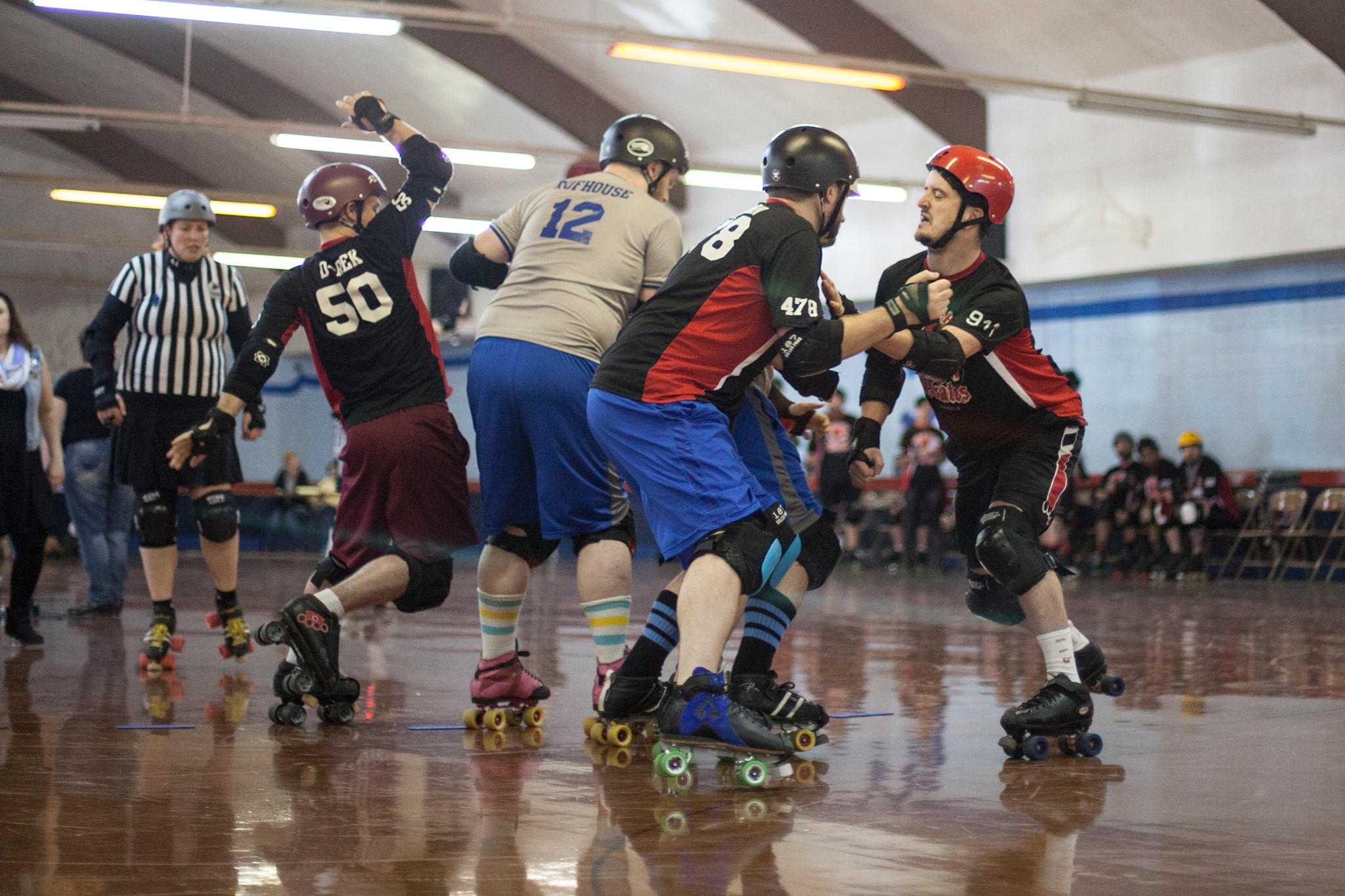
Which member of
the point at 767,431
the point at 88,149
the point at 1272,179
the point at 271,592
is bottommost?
the point at 271,592

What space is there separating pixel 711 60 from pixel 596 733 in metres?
8.08

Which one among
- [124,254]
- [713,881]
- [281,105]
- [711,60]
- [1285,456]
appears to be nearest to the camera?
[713,881]

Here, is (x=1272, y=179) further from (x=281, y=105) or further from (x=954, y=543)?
(x=281, y=105)

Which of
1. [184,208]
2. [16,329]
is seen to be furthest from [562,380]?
[16,329]

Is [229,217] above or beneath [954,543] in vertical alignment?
above

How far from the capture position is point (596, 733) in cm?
331

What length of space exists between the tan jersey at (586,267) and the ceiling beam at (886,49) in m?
10.9

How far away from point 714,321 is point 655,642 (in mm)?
790

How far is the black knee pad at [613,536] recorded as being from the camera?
352cm

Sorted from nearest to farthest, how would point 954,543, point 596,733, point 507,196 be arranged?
point 596,733 < point 954,543 < point 507,196

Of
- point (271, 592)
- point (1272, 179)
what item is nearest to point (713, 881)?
point (271, 592)

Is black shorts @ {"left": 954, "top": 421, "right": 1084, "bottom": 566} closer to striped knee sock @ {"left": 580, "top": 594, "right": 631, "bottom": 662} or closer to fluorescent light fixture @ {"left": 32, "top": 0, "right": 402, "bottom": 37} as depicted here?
striped knee sock @ {"left": 580, "top": 594, "right": 631, "bottom": 662}

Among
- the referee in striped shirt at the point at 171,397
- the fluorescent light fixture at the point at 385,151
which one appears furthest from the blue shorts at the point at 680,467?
the fluorescent light fixture at the point at 385,151

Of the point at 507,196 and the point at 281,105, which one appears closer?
the point at 281,105
